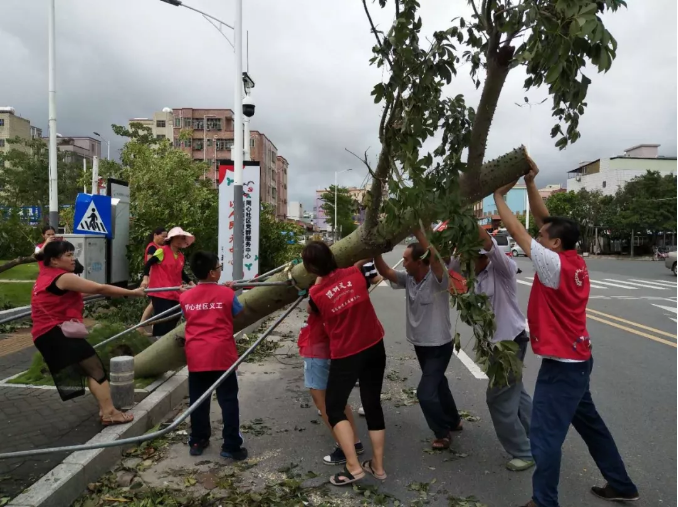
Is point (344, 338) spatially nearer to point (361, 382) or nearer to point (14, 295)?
point (361, 382)

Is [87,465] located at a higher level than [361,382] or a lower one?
lower

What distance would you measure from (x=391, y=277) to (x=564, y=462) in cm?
189

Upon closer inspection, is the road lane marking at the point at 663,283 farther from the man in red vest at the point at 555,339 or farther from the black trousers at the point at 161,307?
the man in red vest at the point at 555,339

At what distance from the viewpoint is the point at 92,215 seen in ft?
30.3

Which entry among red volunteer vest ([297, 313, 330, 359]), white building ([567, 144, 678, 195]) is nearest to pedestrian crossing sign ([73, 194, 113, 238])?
red volunteer vest ([297, 313, 330, 359])

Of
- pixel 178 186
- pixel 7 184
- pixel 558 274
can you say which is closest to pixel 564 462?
pixel 558 274

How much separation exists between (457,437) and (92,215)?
7899mm

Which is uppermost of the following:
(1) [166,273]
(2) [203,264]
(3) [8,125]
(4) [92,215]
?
(3) [8,125]

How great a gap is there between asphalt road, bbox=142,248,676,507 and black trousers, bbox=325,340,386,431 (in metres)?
0.48

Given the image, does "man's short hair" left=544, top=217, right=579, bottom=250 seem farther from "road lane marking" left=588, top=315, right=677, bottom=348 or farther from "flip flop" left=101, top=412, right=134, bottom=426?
"road lane marking" left=588, top=315, right=677, bottom=348

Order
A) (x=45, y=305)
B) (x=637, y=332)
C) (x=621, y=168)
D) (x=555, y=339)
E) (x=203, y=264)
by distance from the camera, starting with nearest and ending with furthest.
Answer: (x=555, y=339), (x=203, y=264), (x=45, y=305), (x=637, y=332), (x=621, y=168)

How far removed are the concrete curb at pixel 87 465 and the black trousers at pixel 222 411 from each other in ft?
1.82

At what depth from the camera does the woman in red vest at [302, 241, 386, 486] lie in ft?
10.7

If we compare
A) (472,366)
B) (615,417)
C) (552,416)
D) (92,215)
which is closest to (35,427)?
(552,416)
